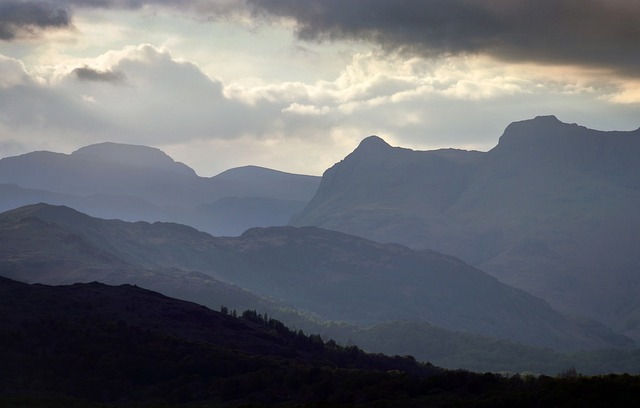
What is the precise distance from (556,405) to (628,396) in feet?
44.3

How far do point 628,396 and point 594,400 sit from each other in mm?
6338

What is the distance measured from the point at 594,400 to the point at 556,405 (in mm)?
7215

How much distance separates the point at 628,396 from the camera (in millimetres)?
193875

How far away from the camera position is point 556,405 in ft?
646

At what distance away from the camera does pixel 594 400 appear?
642ft
